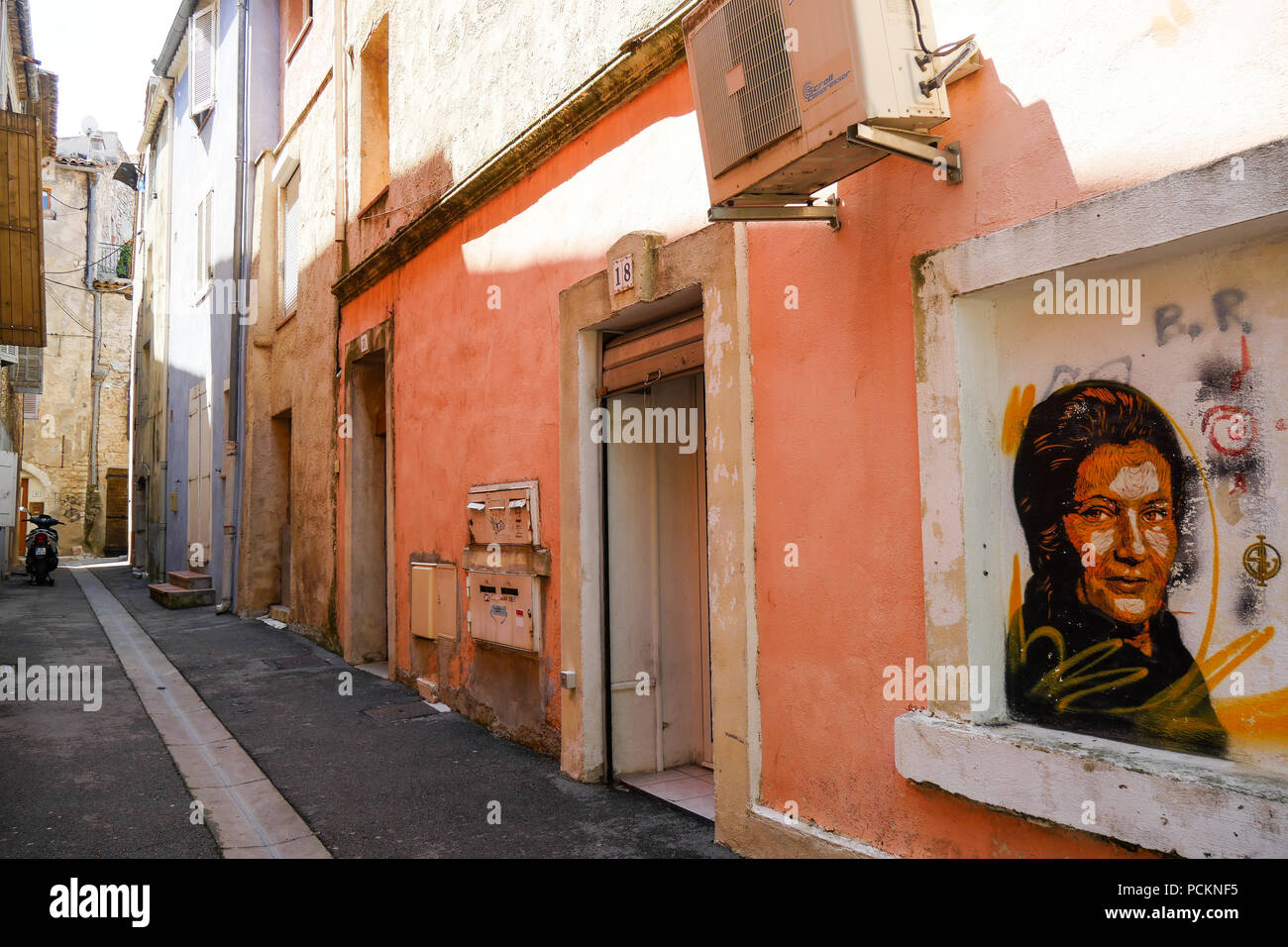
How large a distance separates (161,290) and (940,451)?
2069cm

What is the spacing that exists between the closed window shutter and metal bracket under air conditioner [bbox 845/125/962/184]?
33.4 ft

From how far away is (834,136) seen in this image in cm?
303

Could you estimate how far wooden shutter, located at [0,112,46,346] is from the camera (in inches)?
427

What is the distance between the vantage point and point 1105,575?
3.04m

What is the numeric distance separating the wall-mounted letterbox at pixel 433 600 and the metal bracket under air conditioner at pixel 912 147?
16.7 feet

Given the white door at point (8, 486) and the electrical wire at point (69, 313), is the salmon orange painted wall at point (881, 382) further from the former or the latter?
the electrical wire at point (69, 313)

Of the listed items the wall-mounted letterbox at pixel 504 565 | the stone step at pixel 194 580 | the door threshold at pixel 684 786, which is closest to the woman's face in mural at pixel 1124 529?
the door threshold at pixel 684 786

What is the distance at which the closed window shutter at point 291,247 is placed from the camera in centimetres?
1219

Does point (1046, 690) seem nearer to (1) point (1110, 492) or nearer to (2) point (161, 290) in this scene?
(1) point (1110, 492)

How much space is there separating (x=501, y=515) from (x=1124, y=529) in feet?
13.9

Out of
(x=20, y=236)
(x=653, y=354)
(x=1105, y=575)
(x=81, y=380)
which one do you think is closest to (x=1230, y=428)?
(x=1105, y=575)

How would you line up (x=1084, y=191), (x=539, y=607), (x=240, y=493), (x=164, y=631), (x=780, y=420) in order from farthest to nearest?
(x=240, y=493) < (x=164, y=631) < (x=539, y=607) < (x=780, y=420) < (x=1084, y=191)

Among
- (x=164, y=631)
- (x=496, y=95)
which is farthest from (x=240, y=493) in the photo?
(x=496, y=95)

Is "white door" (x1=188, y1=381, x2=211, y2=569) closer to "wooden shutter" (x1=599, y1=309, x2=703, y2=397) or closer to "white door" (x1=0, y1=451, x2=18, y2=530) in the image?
"white door" (x1=0, y1=451, x2=18, y2=530)
